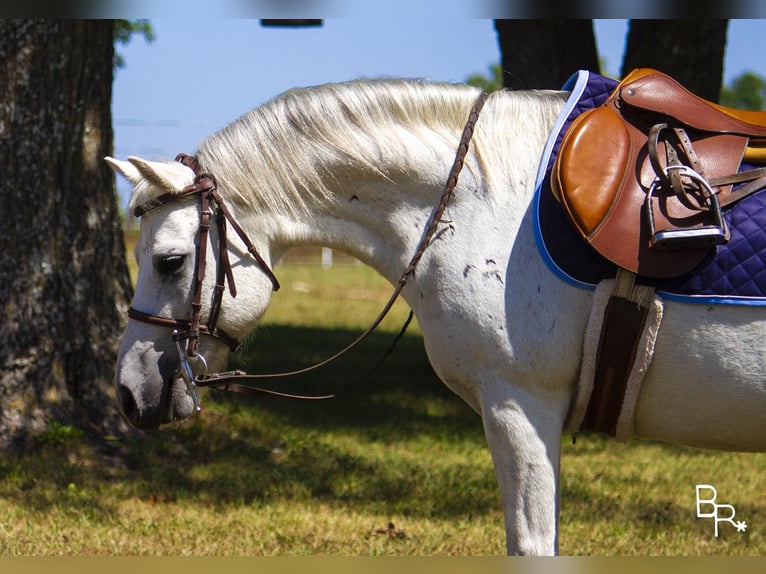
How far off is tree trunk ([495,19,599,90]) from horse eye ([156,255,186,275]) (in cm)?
533

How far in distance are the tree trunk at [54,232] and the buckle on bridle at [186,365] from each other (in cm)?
305

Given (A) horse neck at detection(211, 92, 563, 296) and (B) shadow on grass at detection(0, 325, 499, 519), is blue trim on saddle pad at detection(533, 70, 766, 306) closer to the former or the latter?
(A) horse neck at detection(211, 92, 563, 296)

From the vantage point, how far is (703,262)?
8.13 feet

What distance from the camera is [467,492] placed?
538 cm

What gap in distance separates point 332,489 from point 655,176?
3.47 metres

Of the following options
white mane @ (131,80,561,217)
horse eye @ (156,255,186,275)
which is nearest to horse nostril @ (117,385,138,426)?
horse eye @ (156,255,186,275)

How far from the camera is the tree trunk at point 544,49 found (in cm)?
757

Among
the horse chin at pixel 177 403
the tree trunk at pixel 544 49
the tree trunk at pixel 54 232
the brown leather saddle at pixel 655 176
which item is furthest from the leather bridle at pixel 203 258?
the tree trunk at pixel 544 49

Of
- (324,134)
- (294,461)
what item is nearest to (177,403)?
(324,134)

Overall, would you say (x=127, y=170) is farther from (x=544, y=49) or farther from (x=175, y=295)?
(x=544, y=49)

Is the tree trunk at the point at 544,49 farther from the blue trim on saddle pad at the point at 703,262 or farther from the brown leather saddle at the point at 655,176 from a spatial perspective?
the blue trim on saddle pad at the point at 703,262

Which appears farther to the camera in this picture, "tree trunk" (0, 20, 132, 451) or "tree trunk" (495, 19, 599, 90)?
"tree trunk" (495, 19, 599, 90)

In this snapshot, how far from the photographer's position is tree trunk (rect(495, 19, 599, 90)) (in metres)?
7.57

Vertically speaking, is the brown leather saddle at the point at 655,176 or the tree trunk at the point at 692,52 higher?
the tree trunk at the point at 692,52
